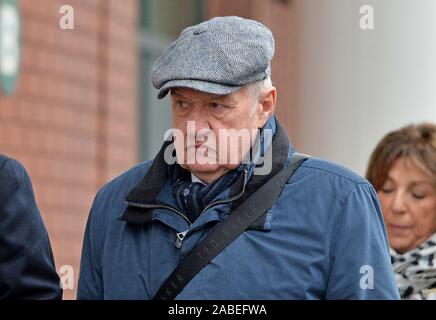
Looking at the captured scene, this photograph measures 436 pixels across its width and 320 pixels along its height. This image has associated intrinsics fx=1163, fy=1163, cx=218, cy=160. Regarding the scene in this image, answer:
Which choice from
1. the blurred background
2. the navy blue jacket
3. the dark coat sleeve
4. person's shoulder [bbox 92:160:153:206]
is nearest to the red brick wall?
the blurred background

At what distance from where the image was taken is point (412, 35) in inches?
358

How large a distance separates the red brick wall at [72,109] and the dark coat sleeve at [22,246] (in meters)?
2.96

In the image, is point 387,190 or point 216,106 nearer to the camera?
point 216,106

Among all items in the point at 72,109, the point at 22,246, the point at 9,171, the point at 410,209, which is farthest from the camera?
the point at 72,109

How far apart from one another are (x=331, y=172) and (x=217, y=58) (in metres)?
0.45

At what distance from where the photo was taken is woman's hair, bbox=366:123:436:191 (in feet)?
15.1

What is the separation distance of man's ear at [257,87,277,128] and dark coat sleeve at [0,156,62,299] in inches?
27.4

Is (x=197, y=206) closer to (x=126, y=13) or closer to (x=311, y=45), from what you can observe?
(x=126, y=13)

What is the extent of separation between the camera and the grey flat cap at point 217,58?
3170 millimetres

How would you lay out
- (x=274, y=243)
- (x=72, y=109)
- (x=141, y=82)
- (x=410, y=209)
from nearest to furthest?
(x=274, y=243) → (x=410, y=209) → (x=72, y=109) → (x=141, y=82)

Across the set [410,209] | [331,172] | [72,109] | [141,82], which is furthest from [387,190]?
[141,82]

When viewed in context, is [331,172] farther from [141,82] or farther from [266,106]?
[141,82]

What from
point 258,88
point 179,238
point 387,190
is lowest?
point 387,190

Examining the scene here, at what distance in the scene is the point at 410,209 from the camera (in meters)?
4.60
